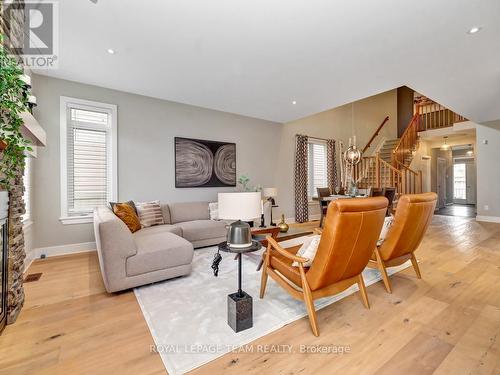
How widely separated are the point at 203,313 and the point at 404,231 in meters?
2.12

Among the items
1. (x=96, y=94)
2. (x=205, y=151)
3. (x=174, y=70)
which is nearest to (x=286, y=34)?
(x=174, y=70)

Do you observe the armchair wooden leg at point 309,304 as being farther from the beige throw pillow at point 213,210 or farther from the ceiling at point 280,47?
the beige throw pillow at point 213,210

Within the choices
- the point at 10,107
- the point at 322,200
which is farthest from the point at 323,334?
the point at 322,200

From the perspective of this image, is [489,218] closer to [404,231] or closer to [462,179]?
[462,179]

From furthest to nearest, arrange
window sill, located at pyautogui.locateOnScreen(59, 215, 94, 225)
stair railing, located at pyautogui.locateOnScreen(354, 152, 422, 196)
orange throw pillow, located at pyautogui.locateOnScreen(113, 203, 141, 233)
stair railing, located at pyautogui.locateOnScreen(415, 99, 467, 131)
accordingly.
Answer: stair railing, located at pyautogui.locateOnScreen(415, 99, 467, 131) → stair railing, located at pyautogui.locateOnScreen(354, 152, 422, 196) → window sill, located at pyautogui.locateOnScreen(59, 215, 94, 225) → orange throw pillow, located at pyautogui.locateOnScreen(113, 203, 141, 233)

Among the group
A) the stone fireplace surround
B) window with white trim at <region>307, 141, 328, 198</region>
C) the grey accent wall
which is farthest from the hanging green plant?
window with white trim at <region>307, 141, 328, 198</region>

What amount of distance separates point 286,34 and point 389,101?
29.7ft

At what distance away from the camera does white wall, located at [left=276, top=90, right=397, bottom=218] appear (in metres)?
6.55

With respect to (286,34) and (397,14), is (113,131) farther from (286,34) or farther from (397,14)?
(397,14)

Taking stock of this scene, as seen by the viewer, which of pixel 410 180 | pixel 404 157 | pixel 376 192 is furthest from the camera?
pixel 410 180

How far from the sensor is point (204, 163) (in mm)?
5113

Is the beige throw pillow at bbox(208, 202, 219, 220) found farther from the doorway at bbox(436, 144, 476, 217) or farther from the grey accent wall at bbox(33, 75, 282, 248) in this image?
the doorway at bbox(436, 144, 476, 217)

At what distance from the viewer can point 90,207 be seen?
404cm

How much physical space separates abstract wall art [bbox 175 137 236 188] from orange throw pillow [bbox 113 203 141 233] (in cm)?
126
